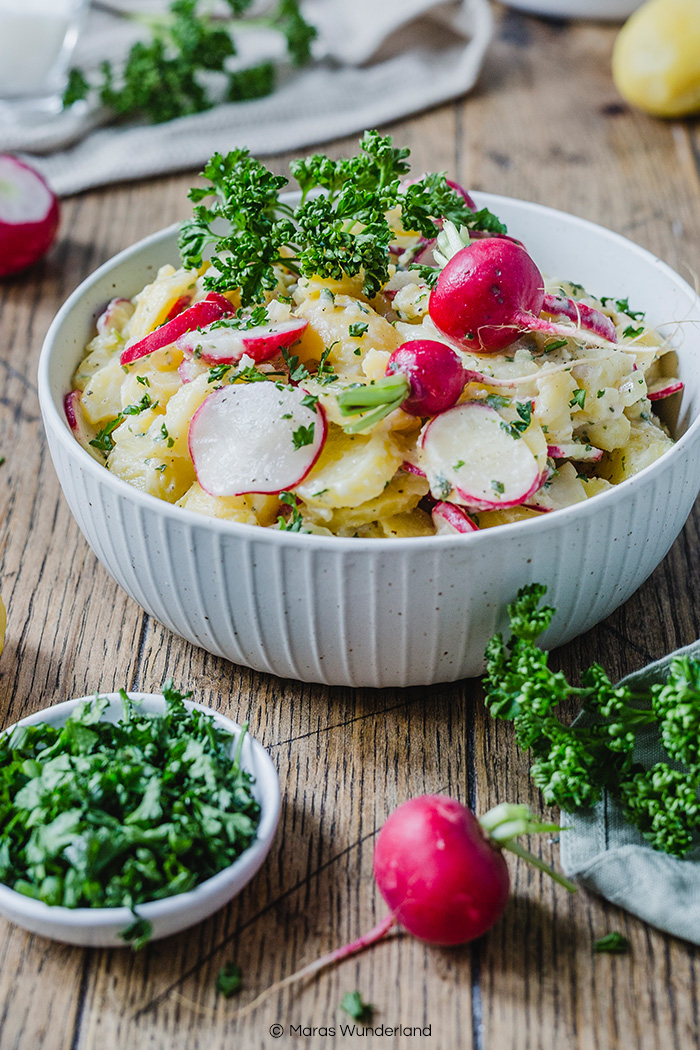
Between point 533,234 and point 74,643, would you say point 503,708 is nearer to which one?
point 74,643

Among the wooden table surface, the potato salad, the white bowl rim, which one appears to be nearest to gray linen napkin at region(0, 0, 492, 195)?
the wooden table surface

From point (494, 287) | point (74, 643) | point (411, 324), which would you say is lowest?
point (74, 643)

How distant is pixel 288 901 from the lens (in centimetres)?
171

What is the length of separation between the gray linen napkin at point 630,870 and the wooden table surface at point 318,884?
0.04 m

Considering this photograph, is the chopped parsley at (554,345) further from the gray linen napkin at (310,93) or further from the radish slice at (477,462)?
the gray linen napkin at (310,93)

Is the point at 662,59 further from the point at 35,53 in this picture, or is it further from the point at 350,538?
the point at 350,538

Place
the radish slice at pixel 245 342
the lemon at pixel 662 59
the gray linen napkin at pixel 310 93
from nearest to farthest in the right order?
the radish slice at pixel 245 342 → the lemon at pixel 662 59 → the gray linen napkin at pixel 310 93

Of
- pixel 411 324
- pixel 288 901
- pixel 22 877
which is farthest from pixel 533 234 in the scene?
pixel 22 877

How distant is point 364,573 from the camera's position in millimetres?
1735

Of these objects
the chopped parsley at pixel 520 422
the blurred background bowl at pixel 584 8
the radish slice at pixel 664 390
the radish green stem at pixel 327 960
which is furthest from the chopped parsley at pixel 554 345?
the blurred background bowl at pixel 584 8

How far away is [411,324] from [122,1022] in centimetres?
135

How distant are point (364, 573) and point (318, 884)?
521 mm

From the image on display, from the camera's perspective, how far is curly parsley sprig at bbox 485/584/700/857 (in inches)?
66.4

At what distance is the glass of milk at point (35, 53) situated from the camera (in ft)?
13.1
